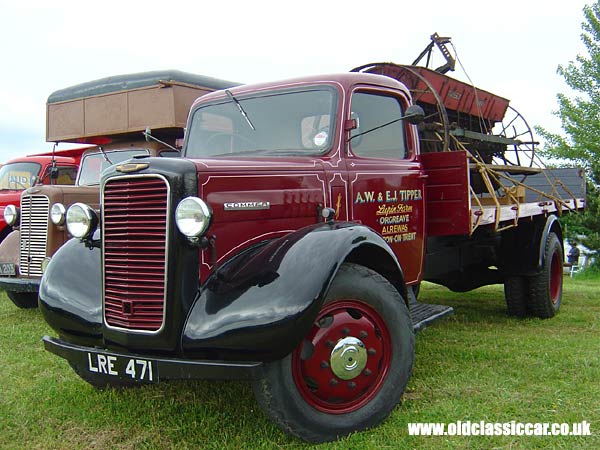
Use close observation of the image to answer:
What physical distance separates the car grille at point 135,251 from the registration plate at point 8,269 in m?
4.01

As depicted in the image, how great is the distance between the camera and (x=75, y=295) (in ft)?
11.9

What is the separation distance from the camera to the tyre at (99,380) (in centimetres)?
397

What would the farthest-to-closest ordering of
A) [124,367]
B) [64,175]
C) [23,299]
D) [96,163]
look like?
[64,175]
[96,163]
[23,299]
[124,367]

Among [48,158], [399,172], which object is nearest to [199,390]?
[399,172]

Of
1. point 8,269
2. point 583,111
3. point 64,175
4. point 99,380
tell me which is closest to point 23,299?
point 8,269

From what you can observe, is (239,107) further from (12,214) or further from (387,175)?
(12,214)

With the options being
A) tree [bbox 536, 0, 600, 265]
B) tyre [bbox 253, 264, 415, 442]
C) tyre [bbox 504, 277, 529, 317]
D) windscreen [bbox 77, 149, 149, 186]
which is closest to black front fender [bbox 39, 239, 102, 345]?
tyre [bbox 253, 264, 415, 442]

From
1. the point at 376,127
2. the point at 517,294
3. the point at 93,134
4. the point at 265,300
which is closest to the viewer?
the point at 265,300

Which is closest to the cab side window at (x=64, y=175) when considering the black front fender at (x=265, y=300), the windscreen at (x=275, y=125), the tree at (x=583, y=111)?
the windscreen at (x=275, y=125)

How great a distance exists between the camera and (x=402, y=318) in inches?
140

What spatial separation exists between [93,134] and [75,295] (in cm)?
457

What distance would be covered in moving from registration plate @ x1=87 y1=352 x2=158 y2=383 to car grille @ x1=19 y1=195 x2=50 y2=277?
3.82 m

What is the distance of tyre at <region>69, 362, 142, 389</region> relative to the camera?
3969 mm

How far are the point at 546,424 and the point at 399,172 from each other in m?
2.00
